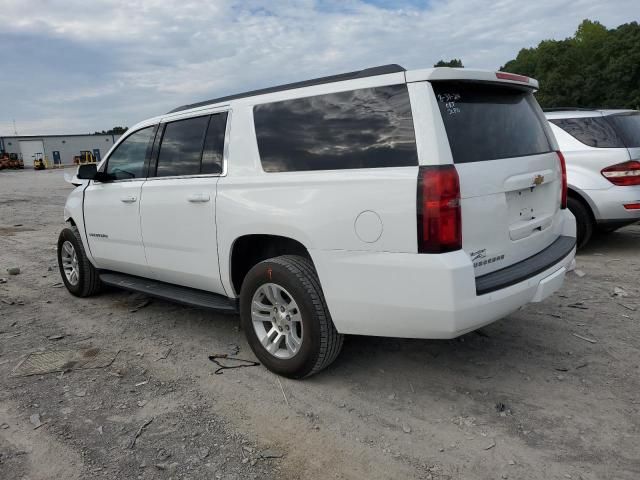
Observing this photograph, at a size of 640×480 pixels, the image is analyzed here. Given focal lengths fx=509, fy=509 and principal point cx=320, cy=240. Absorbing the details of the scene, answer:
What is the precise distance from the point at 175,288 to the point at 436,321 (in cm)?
246

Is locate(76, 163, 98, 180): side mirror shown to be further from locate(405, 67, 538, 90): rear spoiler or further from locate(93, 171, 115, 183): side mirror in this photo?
locate(405, 67, 538, 90): rear spoiler

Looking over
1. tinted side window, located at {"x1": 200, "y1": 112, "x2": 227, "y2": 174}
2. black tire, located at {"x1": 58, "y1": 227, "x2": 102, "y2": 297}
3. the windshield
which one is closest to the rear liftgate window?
tinted side window, located at {"x1": 200, "y1": 112, "x2": 227, "y2": 174}

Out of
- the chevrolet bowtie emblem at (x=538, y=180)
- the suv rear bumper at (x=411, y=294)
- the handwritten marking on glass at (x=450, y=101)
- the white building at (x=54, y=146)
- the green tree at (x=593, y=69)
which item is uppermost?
the green tree at (x=593, y=69)

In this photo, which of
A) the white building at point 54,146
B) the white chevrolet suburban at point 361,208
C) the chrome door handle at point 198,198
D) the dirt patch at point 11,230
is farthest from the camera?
the white building at point 54,146

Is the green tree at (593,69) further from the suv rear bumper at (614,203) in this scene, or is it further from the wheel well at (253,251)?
the wheel well at (253,251)

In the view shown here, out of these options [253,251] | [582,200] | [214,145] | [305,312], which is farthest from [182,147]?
[582,200]

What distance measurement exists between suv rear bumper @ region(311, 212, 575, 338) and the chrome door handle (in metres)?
1.10

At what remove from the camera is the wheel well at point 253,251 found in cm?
358

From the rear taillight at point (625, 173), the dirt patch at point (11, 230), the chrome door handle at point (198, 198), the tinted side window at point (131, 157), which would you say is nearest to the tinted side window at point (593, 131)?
the rear taillight at point (625, 173)

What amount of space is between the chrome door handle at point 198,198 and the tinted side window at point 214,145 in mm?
196

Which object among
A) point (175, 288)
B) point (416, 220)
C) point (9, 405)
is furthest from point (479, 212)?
point (9, 405)

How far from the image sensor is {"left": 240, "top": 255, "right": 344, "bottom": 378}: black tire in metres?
3.21

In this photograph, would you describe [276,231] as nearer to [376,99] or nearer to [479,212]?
[376,99]

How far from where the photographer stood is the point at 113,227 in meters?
4.80
